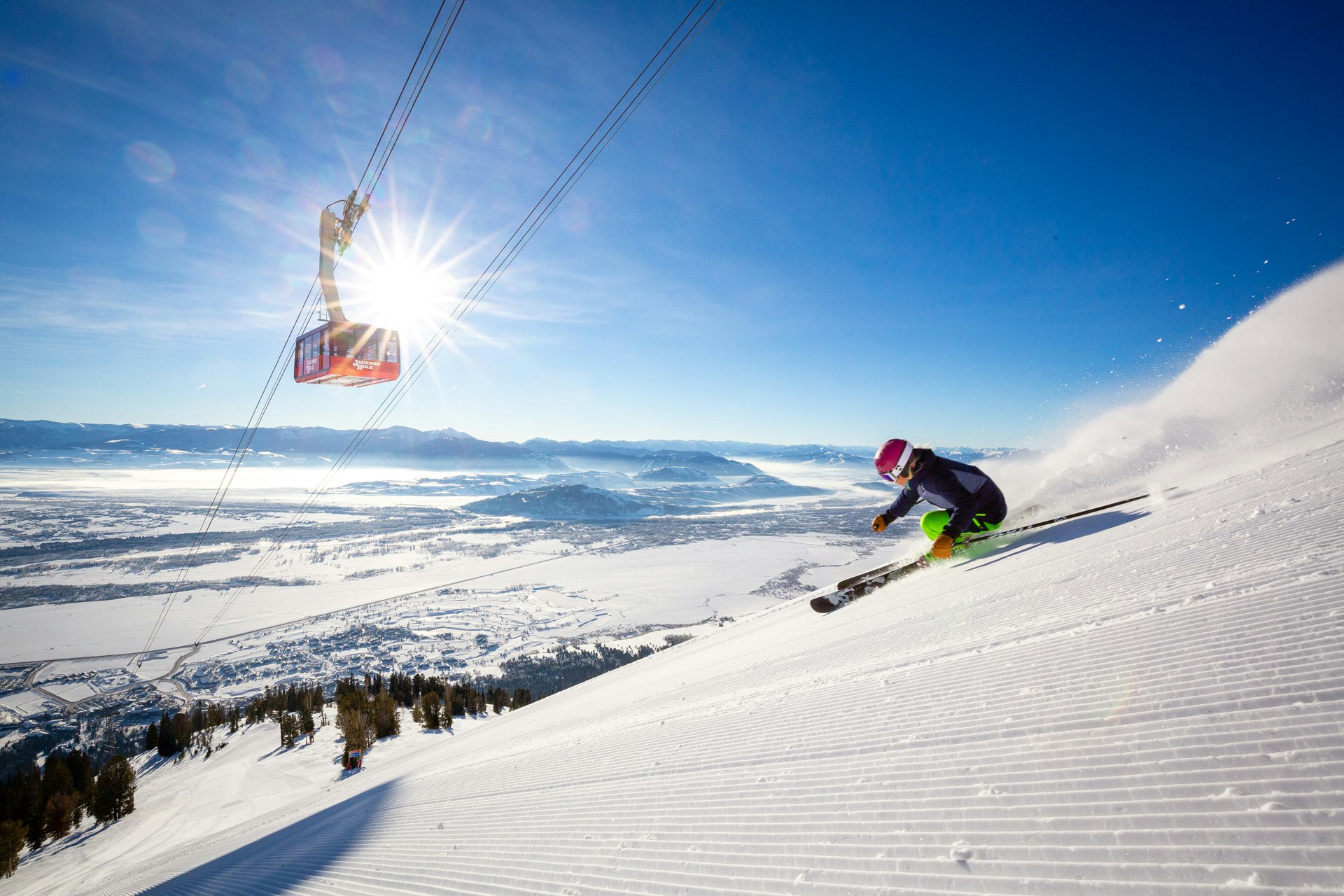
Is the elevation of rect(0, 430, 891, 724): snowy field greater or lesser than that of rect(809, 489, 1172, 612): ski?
lesser

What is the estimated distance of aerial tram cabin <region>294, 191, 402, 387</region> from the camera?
1574 cm

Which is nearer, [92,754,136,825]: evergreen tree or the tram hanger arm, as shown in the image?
the tram hanger arm

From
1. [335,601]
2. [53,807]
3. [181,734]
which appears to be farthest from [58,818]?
[335,601]

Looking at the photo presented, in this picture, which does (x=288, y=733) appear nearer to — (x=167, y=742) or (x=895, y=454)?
(x=167, y=742)

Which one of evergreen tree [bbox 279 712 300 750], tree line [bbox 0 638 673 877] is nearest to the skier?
tree line [bbox 0 638 673 877]

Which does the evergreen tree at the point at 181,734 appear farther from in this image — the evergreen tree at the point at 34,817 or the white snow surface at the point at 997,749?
the white snow surface at the point at 997,749

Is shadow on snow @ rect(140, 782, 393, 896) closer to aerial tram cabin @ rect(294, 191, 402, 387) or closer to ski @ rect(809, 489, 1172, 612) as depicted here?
ski @ rect(809, 489, 1172, 612)

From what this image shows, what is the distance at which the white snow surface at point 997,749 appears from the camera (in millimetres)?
1159

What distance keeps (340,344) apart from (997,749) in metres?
18.6

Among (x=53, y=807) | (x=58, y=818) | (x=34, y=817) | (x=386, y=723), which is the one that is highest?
(x=386, y=723)

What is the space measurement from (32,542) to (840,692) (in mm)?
296344

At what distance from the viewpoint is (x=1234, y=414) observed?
6.83m

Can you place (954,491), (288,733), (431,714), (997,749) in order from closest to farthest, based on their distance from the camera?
(997,749) → (954,491) → (431,714) → (288,733)

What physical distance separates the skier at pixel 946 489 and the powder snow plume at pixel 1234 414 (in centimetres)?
173
